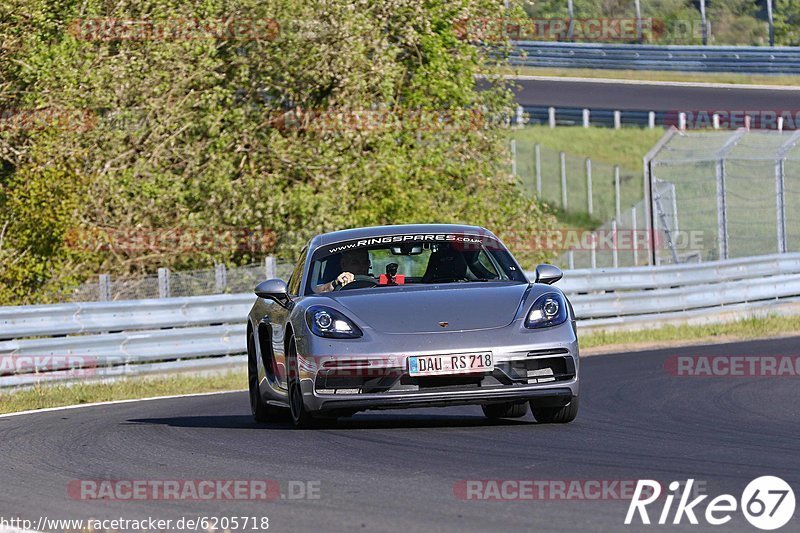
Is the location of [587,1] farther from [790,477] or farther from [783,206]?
[790,477]

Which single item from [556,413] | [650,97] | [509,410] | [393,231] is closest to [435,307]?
[556,413]

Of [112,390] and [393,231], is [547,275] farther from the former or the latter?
[112,390]

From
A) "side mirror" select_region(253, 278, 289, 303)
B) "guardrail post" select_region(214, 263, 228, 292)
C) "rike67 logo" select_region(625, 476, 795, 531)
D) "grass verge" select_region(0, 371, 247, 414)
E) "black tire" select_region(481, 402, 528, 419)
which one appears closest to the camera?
"rike67 logo" select_region(625, 476, 795, 531)

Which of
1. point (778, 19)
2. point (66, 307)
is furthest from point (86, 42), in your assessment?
point (778, 19)

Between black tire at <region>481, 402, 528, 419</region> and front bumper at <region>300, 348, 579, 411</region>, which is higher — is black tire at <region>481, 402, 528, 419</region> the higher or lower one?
the lower one

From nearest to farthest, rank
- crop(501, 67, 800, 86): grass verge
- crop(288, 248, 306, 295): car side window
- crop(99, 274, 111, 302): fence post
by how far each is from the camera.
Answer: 1. crop(288, 248, 306, 295): car side window
2. crop(99, 274, 111, 302): fence post
3. crop(501, 67, 800, 86): grass verge

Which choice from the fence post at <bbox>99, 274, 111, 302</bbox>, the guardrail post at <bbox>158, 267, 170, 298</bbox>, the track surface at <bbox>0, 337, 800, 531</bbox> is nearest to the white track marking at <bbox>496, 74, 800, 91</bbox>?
the guardrail post at <bbox>158, 267, 170, 298</bbox>

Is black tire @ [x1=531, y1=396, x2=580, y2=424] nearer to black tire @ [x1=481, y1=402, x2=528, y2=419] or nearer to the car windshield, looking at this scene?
black tire @ [x1=481, y1=402, x2=528, y2=419]

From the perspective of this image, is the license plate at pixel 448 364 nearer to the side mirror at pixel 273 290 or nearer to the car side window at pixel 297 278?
the side mirror at pixel 273 290

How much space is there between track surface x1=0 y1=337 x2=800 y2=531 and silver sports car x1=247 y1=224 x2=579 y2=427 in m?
0.26

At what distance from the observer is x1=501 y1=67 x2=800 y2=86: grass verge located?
53.6 meters

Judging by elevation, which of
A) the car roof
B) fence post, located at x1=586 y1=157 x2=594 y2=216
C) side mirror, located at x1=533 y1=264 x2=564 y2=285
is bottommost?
fence post, located at x1=586 y1=157 x2=594 y2=216

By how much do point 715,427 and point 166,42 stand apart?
54.6ft

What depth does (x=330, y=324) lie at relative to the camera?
30.9 ft
